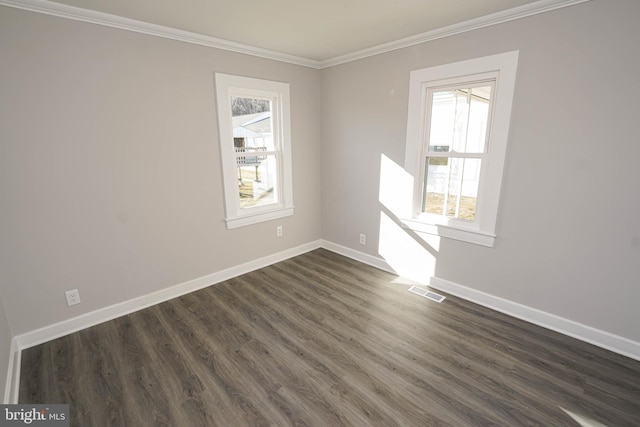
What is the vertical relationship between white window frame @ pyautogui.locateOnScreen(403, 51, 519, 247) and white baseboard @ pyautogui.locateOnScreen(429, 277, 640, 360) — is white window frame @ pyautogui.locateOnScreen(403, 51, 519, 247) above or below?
above

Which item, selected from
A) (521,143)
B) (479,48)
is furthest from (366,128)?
(521,143)

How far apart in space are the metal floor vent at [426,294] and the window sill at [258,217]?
1.82 metres

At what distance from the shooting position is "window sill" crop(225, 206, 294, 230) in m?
3.36

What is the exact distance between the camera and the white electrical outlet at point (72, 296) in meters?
2.45

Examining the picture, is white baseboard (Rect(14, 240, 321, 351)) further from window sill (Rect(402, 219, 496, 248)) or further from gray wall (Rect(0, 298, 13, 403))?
window sill (Rect(402, 219, 496, 248))

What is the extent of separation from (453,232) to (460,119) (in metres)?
1.11

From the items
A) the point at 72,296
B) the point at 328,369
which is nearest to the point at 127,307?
the point at 72,296

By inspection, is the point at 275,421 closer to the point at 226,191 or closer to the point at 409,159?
the point at 226,191

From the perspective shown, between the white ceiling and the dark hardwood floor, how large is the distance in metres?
2.54

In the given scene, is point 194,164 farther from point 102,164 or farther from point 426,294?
point 426,294

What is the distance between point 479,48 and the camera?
8.27ft

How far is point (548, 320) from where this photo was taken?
249cm

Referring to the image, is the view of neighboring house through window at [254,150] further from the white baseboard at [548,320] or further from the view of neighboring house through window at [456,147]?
the white baseboard at [548,320]

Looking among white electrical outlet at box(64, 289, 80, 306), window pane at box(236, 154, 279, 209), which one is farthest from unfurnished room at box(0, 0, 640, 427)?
window pane at box(236, 154, 279, 209)
